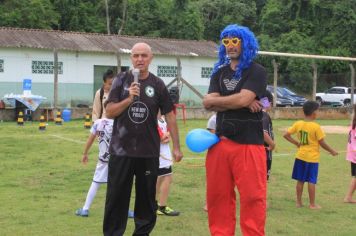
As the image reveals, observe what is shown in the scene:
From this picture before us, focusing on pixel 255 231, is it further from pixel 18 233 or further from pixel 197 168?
pixel 197 168

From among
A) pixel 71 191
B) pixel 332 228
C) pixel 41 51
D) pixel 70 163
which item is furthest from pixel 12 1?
pixel 332 228

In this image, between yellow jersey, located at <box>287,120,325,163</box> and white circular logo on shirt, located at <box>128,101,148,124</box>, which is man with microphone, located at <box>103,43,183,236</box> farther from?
yellow jersey, located at <box>287,120,325,163</box>

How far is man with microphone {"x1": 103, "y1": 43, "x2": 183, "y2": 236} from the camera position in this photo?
5.64 metres

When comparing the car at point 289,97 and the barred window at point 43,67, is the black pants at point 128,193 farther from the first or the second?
the car at point 289,97

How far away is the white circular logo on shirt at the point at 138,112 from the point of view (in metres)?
5.64

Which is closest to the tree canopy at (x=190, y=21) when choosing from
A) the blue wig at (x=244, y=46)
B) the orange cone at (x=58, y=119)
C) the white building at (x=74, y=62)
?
the white building at (x=74, y=62)

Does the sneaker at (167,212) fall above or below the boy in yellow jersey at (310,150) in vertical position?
below

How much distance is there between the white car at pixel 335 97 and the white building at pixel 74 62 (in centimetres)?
771

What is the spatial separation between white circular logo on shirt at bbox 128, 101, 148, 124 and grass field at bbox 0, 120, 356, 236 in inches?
62.5

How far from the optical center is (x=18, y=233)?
6.44m

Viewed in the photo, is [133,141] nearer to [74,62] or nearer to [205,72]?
[74,62]

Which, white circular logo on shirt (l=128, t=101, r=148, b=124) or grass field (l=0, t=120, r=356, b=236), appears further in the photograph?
grass field (l=0, t=120, r=356, b=236)

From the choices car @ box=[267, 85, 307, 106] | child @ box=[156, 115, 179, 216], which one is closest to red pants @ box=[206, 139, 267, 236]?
child @ box=[156, 115, 179, 216]

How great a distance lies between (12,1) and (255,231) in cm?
3848
